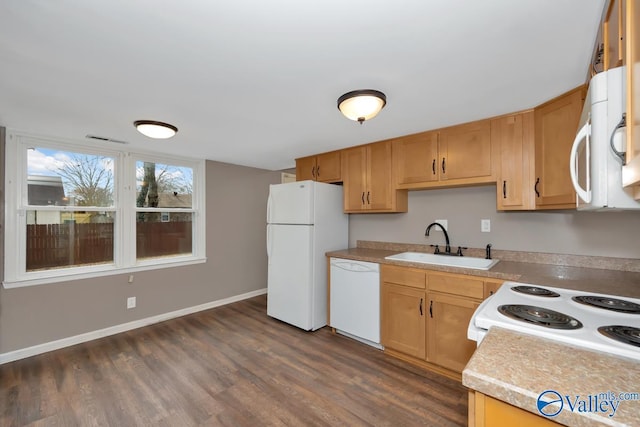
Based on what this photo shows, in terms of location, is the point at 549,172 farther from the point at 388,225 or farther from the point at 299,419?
the point at 299,419

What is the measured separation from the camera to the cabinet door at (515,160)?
84.1 inches

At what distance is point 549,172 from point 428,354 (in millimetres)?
1729

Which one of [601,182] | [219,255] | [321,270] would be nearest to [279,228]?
[321,270]

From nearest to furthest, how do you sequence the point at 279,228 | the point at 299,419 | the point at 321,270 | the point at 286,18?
the point at 286,18
the point at 299,419
the point at 321,270
the point at 279,228

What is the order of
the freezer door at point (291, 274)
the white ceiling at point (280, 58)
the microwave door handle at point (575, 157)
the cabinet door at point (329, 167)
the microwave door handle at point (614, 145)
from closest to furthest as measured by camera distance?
1. the microwave door handle at point (614, 145)
2. the microwave door handle at point (575, 157)
3. the white ceiling at point (280, 58)
4. the freezer door at point (291, 274)
5. the cabinet door at point (329, 167)

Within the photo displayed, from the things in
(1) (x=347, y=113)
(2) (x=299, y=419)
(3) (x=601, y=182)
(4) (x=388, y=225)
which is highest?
(1) (x=347, y=113)

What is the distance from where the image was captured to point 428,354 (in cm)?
234

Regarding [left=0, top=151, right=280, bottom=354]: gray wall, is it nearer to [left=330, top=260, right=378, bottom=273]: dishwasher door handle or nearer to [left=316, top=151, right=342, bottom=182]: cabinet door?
[left=316, top=151, right=342, bottom=182]: cabinet door

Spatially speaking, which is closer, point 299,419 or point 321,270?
point 299,419

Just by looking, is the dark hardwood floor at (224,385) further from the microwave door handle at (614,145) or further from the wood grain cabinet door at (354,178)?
the microwave door handle at (614,145)

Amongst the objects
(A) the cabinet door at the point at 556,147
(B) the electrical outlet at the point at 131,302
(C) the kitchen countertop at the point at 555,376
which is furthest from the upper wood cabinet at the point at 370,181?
(B) the electrical outlet at the point at 131,302

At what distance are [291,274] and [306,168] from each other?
4.71ft

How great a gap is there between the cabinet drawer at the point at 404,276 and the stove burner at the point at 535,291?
84 centimetres

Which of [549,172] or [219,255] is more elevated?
[549,172]
